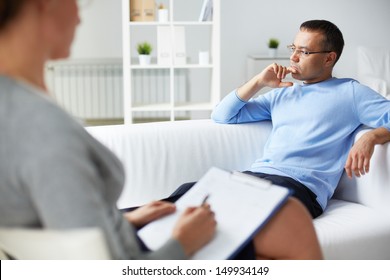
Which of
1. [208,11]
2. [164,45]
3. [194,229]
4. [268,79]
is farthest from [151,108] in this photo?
[194,229]

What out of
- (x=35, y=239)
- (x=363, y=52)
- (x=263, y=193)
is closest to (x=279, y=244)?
(x=263, y=193)

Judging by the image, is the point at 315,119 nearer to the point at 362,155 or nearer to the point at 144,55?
the point at 362,155

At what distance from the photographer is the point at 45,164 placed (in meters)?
0.60

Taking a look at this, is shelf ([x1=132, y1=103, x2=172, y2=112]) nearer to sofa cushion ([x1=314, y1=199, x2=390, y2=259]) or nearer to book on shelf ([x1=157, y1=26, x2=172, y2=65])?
book on shelf ([x1=157, y1=26, x2=172, y2=65])

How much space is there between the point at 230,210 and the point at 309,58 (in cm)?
96

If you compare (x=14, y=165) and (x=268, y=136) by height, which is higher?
(x=14, y=165)

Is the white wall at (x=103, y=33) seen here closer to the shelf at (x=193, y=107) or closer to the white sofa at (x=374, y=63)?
the shelf at (x=193, y=107)

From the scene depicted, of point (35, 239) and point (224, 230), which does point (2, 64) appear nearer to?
point (35, 239)

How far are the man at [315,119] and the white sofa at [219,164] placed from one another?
8 centimetres

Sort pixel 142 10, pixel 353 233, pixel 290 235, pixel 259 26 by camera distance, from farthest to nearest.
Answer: pixel 259 26 → pixel 142 10 → pixel 353 233 → pixel 290 235

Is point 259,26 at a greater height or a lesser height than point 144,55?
greater

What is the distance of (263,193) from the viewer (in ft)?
2.88

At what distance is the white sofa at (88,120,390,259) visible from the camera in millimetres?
1481
